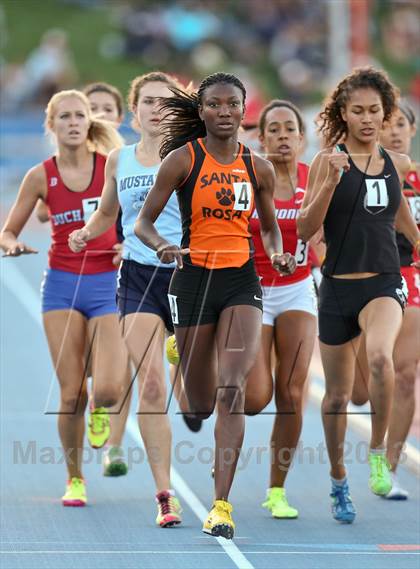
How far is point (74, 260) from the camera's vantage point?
9.29m

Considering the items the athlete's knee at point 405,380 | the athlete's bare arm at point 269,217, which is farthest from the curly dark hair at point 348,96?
the athlete's knee at point 405,380

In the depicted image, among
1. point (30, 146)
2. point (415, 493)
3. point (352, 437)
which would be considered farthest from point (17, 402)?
point (30, 146)

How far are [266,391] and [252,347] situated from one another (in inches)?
42.9

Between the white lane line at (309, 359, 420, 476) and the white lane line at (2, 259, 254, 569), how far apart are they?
1.35 m

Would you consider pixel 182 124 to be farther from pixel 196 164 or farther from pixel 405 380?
pixel 405 380

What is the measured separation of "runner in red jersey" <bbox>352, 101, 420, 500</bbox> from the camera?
30.0 ft

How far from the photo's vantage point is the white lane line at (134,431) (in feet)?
25.9

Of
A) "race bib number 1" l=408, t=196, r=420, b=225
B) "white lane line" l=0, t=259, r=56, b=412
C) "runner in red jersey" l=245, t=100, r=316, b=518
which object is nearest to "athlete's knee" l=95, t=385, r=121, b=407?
"runner in red jersey" l=245, t=100, r=316, b=518

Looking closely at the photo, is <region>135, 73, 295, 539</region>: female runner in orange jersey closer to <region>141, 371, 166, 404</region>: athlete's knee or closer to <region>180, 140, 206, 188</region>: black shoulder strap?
<region>180, 140, 206, 188</region>: black shoulder strap

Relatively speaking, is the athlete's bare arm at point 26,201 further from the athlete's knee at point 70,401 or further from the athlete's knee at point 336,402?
the athlete's knee at point 336,402

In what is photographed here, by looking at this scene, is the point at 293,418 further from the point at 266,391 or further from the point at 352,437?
the point at 352,437

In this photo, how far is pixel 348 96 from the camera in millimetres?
8352

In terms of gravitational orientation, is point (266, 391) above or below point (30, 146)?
below

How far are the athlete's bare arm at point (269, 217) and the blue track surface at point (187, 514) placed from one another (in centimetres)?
162
